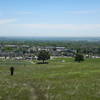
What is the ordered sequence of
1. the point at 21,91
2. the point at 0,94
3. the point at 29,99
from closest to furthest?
the point at 29,99 < the point at 0,94 < the point at 21,91

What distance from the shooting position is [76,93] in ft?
76.4

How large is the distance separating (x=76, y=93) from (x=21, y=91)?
5.92m

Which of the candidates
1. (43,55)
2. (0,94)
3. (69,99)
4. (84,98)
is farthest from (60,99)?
(43,55)

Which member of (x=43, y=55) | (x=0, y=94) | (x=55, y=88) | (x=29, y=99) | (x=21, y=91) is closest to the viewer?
(x=29, y=99)

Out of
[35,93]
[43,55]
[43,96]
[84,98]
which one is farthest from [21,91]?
[43,55]

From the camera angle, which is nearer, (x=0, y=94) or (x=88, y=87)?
(x=0, y=94)

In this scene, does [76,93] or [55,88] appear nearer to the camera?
[76,93]

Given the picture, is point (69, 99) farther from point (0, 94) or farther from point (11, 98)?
point (0, 94)

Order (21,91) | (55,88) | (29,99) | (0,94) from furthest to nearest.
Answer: (55,88)
(21,91)
(0,94)
(29,99)

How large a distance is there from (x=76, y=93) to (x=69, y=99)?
8.79 ft

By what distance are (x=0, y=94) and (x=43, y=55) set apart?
335 feet

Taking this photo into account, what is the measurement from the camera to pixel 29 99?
67.3 feet

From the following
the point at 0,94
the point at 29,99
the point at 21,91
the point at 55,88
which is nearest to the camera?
the point at 29,99

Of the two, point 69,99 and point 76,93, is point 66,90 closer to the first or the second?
point 76,93
